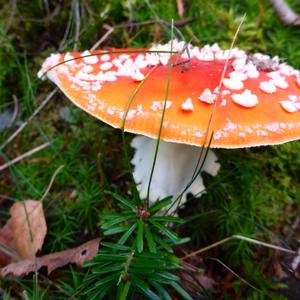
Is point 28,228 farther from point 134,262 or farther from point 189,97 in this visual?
point 189,97

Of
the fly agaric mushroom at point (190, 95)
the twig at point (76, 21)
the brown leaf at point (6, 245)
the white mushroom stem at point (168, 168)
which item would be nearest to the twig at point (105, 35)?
the twig at point (76, 21)

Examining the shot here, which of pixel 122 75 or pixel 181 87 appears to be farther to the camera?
pixel 122 75

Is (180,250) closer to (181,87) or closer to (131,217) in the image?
(131,217)

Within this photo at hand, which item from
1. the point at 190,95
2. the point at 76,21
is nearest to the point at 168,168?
the point at 190,95

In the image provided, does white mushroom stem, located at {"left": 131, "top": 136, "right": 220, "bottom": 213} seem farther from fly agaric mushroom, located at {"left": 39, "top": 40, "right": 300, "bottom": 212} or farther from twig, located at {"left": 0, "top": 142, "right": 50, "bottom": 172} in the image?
twig, located at {"left": 0, "top": 142, "right": 50, "bottom": 172}

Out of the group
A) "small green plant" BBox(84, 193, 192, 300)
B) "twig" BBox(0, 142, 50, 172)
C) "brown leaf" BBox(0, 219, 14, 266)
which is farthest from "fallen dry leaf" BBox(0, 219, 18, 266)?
"small green plant" BBox(84, 193, 192, 300)

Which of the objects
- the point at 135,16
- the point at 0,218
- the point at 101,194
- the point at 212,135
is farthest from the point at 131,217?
the point at 135,16

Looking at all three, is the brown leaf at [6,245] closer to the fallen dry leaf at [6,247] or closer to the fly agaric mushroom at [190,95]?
the fallen dry leaf at [6,247]
